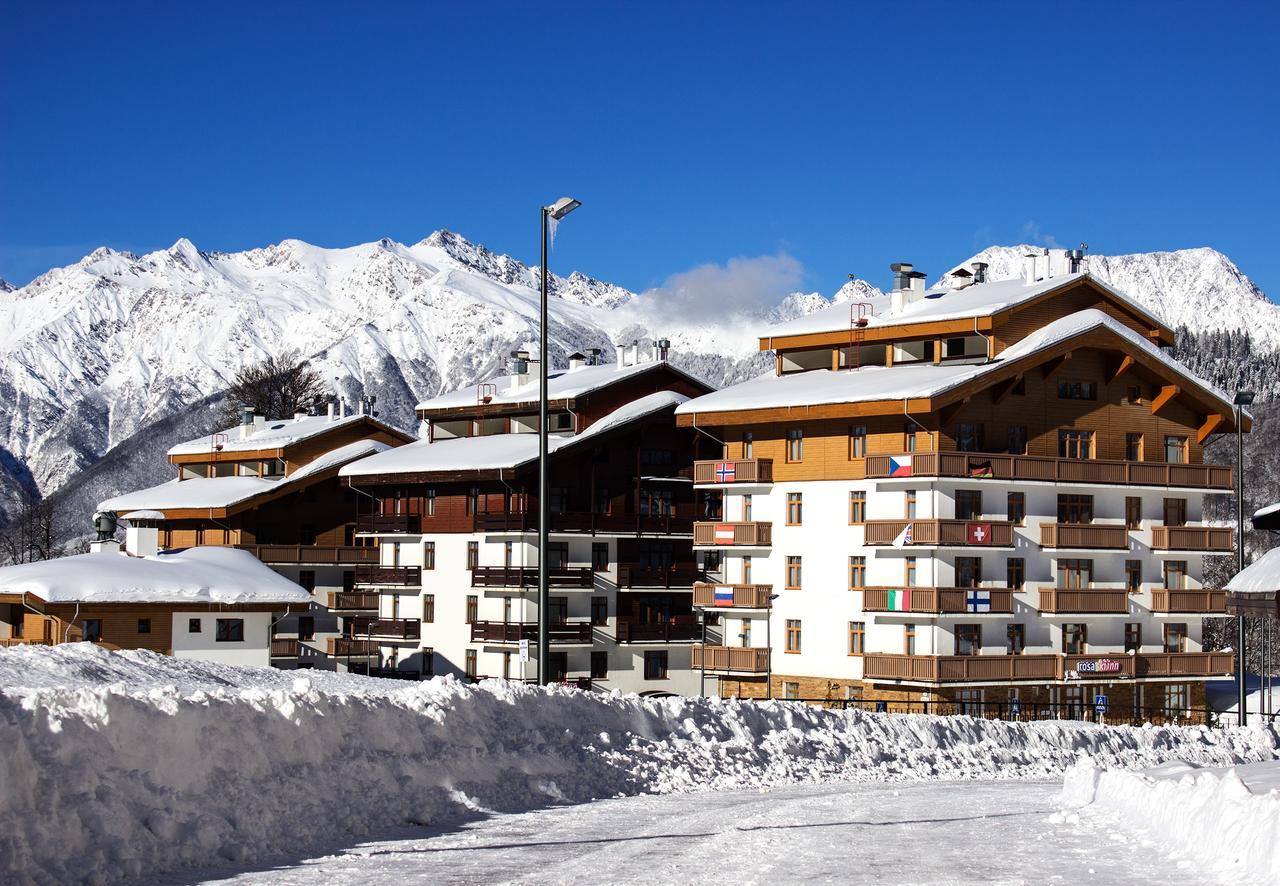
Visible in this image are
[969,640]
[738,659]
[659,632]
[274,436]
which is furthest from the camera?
[274,436]

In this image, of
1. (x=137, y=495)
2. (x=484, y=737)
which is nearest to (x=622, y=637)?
(x=137, y=495)

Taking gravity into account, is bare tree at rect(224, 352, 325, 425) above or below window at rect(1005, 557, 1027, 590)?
above

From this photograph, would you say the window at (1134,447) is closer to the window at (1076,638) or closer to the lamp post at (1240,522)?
the lamp post at (1240,522)

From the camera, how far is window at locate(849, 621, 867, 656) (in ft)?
194

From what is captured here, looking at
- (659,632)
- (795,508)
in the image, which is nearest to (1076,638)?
(795,508)

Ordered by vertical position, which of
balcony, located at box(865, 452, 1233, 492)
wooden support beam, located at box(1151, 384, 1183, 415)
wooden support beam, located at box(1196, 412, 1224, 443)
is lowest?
balcony, located at box(865, 452, 1233, 492)

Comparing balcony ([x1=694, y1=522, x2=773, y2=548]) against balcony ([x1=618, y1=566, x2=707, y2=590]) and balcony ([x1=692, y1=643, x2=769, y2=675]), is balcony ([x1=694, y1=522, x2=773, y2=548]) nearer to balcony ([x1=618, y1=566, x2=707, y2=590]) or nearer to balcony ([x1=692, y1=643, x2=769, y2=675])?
balcony ([x1=692, y1=643, x2=769, y2=675])

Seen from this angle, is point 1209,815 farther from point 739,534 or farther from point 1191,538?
point 1191,538

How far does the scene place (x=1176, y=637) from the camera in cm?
6362

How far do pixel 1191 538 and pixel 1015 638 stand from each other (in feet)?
29.1

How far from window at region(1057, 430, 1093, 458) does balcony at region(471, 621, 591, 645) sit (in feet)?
64.3

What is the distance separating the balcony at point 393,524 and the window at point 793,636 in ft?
64.9

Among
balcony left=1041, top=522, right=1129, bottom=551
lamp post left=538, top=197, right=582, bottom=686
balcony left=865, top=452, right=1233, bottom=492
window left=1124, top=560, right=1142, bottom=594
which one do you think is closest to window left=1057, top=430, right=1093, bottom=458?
balcony left=865, top=452, right=1233, bottom=492

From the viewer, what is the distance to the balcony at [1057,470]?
5738cm
